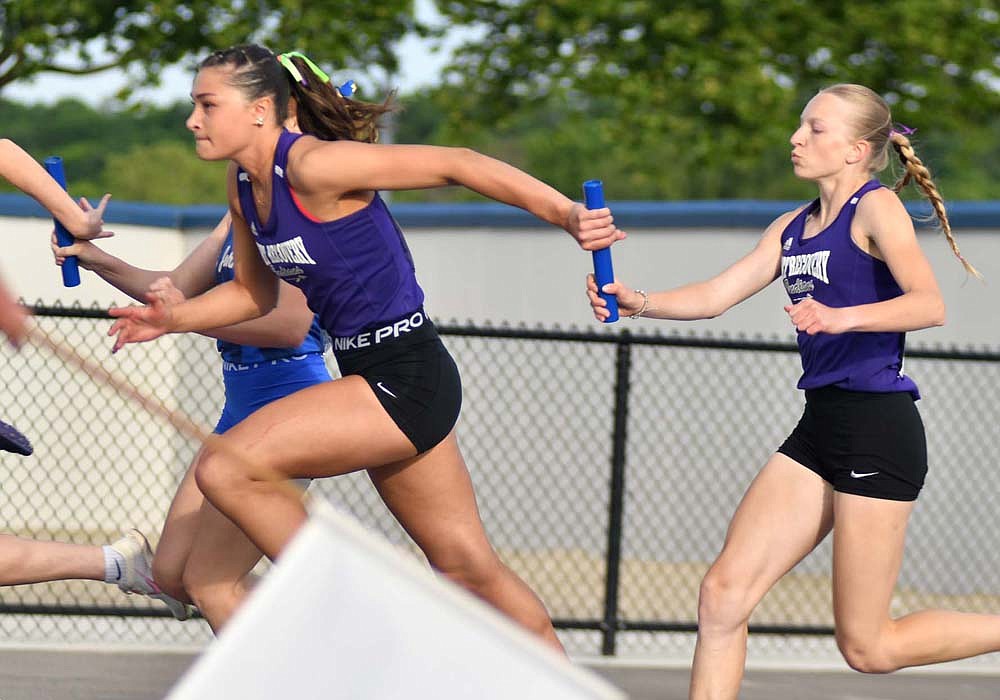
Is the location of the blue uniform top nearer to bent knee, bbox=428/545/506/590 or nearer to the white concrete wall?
bent knee, bbox=428/545/506/590

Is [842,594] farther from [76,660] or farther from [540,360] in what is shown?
[540,360]

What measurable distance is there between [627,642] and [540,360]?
235 centimetres

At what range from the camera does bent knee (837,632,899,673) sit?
12.9ft

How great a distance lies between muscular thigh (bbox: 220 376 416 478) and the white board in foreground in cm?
136

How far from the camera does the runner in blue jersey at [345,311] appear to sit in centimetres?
361

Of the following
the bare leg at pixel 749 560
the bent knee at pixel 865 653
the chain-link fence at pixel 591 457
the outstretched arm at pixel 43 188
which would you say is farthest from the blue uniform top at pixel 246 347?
the chain-link fence at pixel 591 457

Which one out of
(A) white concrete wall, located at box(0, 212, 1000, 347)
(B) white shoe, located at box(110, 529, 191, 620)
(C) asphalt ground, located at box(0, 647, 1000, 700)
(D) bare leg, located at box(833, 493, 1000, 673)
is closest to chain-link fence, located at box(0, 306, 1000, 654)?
(A) white concrete wall, located at box(0, 212, 1000, 347)

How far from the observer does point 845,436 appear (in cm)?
386

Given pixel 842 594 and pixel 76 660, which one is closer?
pixel 842 594

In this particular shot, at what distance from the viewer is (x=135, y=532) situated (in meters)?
4.66

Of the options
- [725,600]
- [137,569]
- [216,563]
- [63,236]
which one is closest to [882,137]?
[725,600]

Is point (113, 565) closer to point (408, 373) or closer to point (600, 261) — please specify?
point (408, 373)

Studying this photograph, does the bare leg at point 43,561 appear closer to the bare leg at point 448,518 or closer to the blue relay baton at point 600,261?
the bare leg at point 448,518

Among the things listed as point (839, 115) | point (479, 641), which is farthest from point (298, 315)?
point (479, 641)
